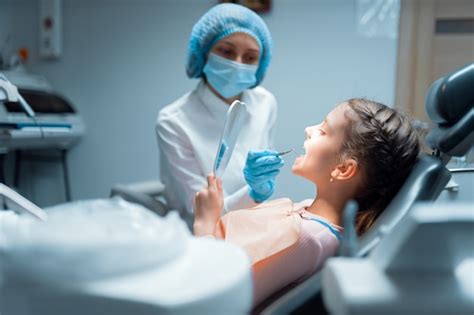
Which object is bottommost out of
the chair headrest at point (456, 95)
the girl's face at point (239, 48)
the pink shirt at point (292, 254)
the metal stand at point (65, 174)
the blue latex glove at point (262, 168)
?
the metal stand at point (65, 174)

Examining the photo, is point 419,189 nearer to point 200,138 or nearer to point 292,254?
point 292,254

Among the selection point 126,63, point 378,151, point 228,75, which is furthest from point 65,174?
point 378,151

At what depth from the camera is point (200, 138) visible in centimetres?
144

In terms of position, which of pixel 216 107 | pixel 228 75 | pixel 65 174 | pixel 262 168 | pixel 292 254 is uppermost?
pixel 228 75

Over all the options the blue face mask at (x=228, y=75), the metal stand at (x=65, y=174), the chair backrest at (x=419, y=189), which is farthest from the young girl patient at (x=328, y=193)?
the metal stand at (x=65, y=174)

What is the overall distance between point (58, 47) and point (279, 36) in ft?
4.56

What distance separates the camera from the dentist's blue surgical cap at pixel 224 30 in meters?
1.38

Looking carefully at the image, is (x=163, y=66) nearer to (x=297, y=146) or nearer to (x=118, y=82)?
(x=118, y=82)

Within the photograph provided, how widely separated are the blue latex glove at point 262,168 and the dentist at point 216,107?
0.78 ft

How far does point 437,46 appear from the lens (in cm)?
201

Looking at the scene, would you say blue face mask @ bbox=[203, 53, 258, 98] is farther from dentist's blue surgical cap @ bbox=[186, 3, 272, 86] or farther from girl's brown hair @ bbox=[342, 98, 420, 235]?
girl's brown hair @ bbox=[342, 98, 420, 235]

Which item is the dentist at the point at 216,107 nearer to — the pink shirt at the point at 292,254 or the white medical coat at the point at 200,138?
the white medical coat at the point at 200,138

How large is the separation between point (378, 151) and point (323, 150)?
0.40ft

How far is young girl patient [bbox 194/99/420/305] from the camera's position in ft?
2.66
